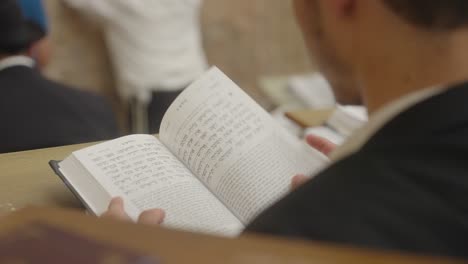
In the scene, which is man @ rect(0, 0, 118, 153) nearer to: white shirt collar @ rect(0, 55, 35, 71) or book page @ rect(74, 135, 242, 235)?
white shirt collar @ rect(0, 55, 35, 71)

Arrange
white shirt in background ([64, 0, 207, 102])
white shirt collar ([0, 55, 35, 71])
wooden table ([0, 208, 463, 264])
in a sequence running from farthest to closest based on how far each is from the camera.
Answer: white shirt in background ([64, 0, 207, 102]) → white shirt collar ([0, 55, 35, 71]) → wooden table ([0, 208, 463, 264])

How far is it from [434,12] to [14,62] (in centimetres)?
96

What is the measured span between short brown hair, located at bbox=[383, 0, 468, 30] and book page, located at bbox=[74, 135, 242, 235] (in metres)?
0.31

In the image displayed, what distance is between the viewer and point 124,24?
6.16 ft

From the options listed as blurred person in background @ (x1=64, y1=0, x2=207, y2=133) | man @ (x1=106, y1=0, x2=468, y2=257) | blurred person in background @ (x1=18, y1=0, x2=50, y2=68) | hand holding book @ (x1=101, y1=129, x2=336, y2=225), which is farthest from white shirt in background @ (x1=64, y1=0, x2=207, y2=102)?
man @ (x1=106, y1=0, x2=468, y2=257)

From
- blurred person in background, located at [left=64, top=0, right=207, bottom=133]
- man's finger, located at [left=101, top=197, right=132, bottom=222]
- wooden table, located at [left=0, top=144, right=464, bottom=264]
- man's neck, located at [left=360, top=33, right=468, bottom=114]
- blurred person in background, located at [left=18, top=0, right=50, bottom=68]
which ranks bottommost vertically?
blurred person in background, located at [left=64, top=0, right=207, bottom=133]

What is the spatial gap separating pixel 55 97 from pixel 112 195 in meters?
0.56

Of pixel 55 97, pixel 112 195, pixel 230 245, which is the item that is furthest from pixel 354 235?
pixel 55 97

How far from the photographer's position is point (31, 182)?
0.91 meters

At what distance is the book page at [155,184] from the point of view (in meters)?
0.77

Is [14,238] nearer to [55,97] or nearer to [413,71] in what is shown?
[413,71]

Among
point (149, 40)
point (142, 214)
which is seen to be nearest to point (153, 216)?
point (142, 214)

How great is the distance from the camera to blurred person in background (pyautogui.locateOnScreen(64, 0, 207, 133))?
187 cm

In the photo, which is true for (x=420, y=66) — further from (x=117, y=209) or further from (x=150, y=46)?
(x=150, y=46)
